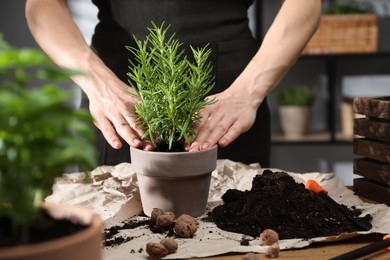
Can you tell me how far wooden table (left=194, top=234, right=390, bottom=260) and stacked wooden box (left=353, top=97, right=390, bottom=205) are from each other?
10.7 inches

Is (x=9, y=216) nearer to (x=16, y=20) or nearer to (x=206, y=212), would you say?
(x=206, y=212)

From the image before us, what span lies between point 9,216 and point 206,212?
676 millimetres

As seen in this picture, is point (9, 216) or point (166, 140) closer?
point (9, 216)

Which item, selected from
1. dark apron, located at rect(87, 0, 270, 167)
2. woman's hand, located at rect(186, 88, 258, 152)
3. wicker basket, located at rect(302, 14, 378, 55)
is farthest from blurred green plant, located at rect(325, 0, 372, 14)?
woman's hand, located at rect(186, 88, 258, 152)

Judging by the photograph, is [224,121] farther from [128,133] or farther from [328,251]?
[328,251]

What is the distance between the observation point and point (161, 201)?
1.26m

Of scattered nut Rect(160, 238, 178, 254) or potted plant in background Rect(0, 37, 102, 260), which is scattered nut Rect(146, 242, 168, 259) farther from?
potted plant in background Rect(0, 37, 102, 260)

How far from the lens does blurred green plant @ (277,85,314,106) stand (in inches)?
152

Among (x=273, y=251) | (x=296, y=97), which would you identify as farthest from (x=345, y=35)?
(x=273, y=251)

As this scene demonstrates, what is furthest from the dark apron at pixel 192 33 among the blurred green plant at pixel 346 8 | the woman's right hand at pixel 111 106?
the blurred green plant at pixel 346 8

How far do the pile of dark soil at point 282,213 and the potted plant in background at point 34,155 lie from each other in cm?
52

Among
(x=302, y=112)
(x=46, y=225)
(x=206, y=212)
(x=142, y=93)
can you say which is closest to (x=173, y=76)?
(x=142, y=93)

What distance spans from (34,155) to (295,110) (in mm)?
3304

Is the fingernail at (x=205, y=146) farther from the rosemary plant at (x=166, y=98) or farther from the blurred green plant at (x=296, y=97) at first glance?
the blurred green plant at (x=296, y=97)
